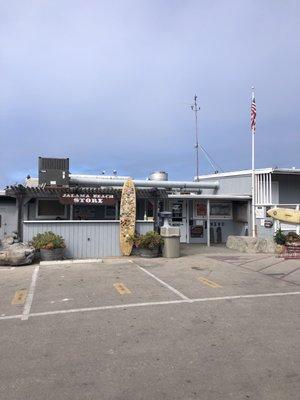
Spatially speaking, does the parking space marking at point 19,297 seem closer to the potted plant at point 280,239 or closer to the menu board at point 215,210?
the potted plant at point 280,239

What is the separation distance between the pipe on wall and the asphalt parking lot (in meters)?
9.45

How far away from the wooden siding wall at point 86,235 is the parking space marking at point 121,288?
5.99 meters

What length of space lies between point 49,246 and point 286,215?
10.3 meters

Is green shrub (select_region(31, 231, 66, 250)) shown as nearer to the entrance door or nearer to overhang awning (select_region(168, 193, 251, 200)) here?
overhang awning (select_region(168, 193, 251, 200))

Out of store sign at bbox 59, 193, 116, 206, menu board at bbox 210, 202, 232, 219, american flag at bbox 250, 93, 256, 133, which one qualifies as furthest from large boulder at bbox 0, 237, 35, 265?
american flag at bbox 250, 93, 256, 133

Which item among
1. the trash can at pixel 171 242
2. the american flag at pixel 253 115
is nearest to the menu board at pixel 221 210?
the american flag at pixel 253 115

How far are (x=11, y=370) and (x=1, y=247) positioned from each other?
1059 centimetres

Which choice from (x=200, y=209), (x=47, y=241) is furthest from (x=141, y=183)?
(x=47, y=241)

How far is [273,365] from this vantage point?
5051 millimetres

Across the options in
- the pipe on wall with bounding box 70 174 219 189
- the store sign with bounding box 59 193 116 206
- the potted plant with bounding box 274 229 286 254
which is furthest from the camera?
the pipe on wall with bounding box 70 174 219 189

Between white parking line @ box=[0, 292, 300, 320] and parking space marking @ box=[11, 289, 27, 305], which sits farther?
parking space marking @ box=[11, 289, 27, 305]

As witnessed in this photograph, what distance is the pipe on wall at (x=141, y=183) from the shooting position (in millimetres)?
20891

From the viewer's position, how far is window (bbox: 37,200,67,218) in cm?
1865

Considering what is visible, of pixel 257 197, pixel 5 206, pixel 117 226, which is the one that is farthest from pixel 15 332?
pixel 257 197
